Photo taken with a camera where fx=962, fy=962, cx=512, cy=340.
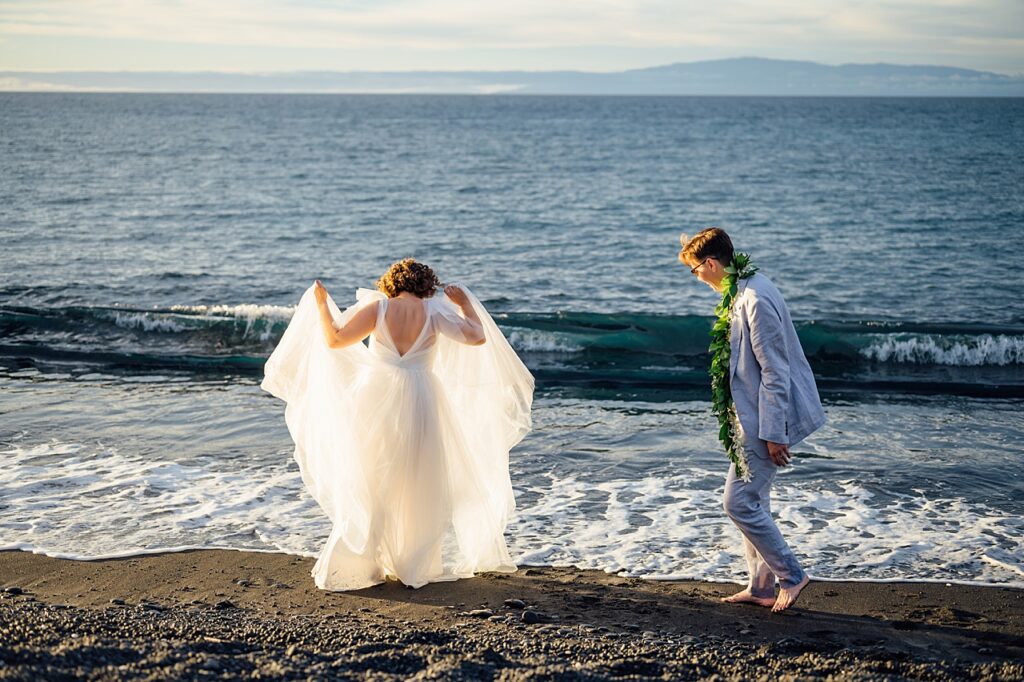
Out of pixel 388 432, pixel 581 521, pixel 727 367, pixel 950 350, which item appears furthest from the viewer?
pixel 950 350

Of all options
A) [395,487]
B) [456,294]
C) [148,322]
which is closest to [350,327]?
[456,294]

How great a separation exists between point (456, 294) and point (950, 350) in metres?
10.6

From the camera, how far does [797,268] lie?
21.5 meters

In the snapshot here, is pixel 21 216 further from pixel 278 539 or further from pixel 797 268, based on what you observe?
pixel 278 539

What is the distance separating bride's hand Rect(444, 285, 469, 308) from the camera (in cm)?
595

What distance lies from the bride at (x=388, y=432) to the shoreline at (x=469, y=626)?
246 mm

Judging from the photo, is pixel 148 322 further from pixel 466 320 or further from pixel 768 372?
pixel 768 372

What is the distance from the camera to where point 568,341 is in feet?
48.4

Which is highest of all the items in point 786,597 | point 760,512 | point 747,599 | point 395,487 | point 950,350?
point 760,512

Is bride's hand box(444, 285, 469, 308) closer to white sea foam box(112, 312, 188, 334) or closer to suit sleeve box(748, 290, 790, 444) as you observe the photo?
suit sleeve box(748, 290, 790, 444)

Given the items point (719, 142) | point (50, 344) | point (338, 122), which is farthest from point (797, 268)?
point (338, 122)

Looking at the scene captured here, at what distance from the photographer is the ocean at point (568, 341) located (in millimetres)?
7191

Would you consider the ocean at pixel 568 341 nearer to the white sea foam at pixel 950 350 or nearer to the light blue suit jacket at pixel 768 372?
the white sea foam at pixel 950 350

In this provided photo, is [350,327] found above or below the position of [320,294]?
below
